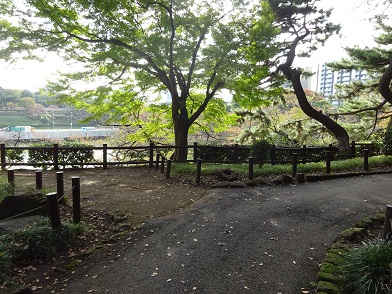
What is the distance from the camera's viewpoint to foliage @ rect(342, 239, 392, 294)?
2986mm

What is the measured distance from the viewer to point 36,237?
4445mm

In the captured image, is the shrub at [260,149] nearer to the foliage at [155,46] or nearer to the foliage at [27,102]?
the foliage at [155,46]

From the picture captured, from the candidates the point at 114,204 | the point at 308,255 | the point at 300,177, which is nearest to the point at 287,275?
the point at 308,255

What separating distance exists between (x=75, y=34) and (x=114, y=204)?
24.0 ft

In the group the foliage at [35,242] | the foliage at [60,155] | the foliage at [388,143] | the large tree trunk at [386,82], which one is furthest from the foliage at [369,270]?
the foliage at [388,143]

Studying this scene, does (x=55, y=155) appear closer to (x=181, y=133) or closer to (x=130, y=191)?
(x=130, y=191)

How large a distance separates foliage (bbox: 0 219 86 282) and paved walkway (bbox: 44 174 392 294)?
2.26ft

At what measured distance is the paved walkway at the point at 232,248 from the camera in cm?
362

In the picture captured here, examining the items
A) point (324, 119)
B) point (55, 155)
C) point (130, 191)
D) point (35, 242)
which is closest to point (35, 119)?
point (55, 155)

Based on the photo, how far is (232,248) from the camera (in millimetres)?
4539

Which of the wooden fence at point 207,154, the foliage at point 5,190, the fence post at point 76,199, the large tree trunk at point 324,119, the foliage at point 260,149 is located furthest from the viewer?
the large tree trunk at point 324,119

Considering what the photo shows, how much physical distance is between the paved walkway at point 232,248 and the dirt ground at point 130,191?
0.75 m

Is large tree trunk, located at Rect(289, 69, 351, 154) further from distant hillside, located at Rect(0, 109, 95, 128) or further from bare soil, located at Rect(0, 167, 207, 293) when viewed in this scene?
distant hillside, located at Rect(0, 109, 95, 128)

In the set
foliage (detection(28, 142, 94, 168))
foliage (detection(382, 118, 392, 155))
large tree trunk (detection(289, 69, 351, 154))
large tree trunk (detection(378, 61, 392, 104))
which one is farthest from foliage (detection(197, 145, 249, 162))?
foliage (detection(382, 118, 392, 155))
